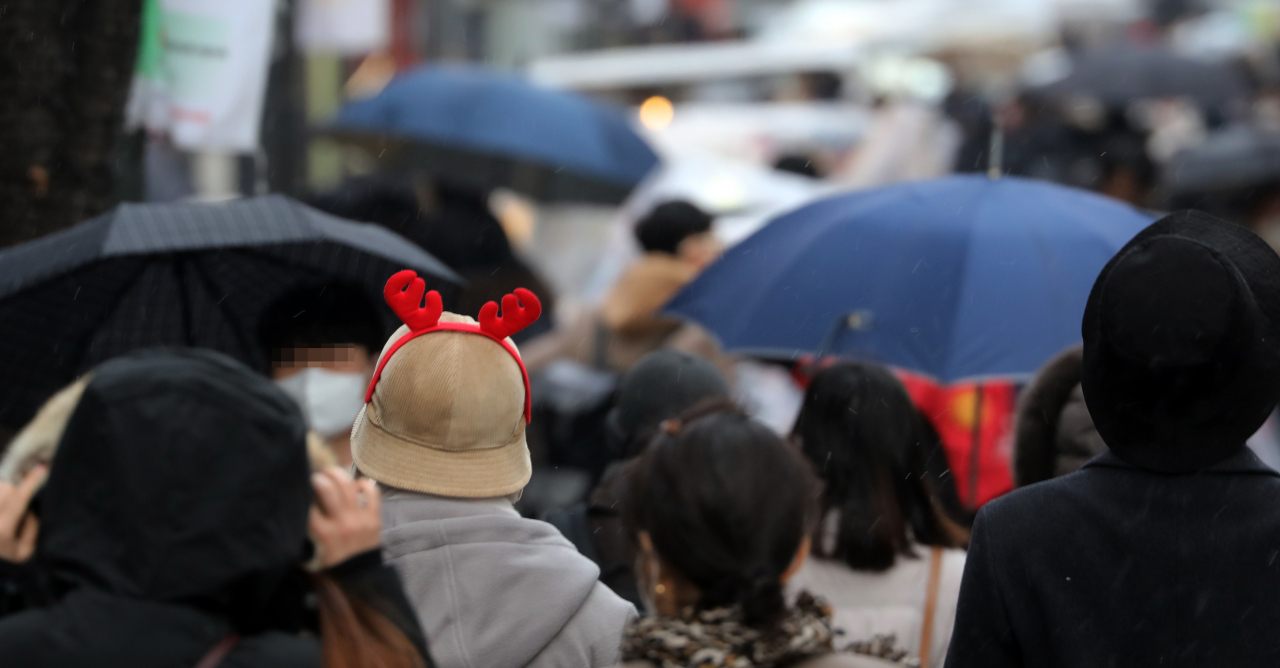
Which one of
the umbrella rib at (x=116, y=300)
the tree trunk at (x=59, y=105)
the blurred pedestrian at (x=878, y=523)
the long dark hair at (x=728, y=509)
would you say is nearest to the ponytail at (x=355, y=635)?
the long dark hair at (x=728, y=509)

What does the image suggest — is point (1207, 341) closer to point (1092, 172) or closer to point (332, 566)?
point (332, 566)

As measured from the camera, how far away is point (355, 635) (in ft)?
7.10

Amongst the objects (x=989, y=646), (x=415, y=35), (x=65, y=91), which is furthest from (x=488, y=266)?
(x=415, y=35)

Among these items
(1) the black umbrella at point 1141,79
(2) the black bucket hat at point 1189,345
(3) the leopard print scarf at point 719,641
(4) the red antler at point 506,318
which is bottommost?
(1) the black umbrella at point 1141,79

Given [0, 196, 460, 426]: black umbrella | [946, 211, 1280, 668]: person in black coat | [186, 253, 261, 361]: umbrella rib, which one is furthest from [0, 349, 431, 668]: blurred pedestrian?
[186, 253, 261, 361]: umbrella rib

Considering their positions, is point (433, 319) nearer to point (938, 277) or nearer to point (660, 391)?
point (660, 391)

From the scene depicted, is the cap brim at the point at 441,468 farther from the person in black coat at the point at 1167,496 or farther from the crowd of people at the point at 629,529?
the person in black coat at the point at 1167,496

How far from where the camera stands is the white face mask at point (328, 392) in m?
4.06

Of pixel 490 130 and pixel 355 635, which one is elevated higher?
pixel 355 635

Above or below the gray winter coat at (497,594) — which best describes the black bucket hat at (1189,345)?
above

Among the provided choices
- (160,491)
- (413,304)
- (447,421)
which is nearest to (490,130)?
(413,304)

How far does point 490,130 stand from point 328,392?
5.06 m

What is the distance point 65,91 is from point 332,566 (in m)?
2.96

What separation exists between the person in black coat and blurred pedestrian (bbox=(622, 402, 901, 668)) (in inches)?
12.8
